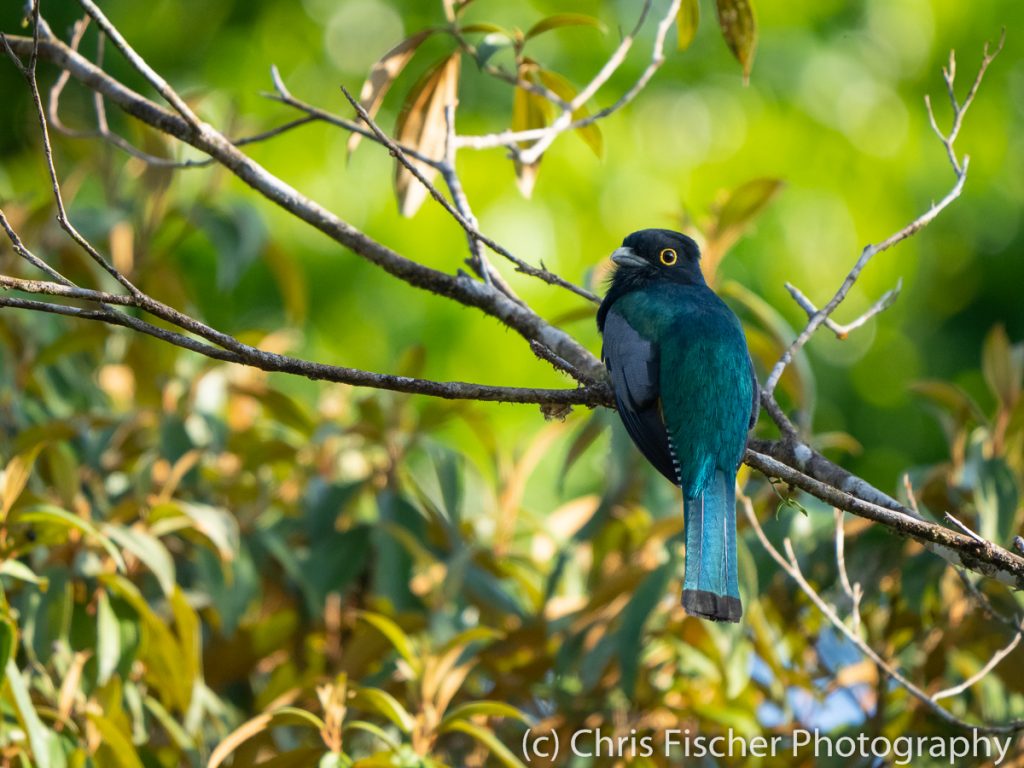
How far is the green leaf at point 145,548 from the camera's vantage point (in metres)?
2.95

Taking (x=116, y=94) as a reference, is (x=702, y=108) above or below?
above

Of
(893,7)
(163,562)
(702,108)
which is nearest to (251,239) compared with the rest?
(163,562)

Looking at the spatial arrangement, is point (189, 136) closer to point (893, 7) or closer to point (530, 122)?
point (530, 122)

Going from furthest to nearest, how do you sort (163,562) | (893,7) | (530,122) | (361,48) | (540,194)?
(893,7), (361,48), (540,194), (530,122), (163,562)

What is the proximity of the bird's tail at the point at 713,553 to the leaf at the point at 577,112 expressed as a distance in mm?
1170

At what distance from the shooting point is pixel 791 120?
6.27m

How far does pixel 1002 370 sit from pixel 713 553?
4.57 ft

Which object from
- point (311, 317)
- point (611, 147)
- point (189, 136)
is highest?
point (611, 147)

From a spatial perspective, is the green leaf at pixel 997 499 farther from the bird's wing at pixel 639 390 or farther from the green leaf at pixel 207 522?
the green leaf at pixel 207 522

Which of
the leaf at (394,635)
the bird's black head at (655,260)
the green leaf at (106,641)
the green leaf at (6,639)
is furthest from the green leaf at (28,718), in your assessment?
the bird's black head at (655,260)

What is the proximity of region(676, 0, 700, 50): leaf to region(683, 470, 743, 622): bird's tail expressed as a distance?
1249 mm

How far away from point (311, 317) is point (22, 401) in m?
2.18

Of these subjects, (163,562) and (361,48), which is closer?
(163,562)

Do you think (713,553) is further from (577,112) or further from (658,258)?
(577,112)
